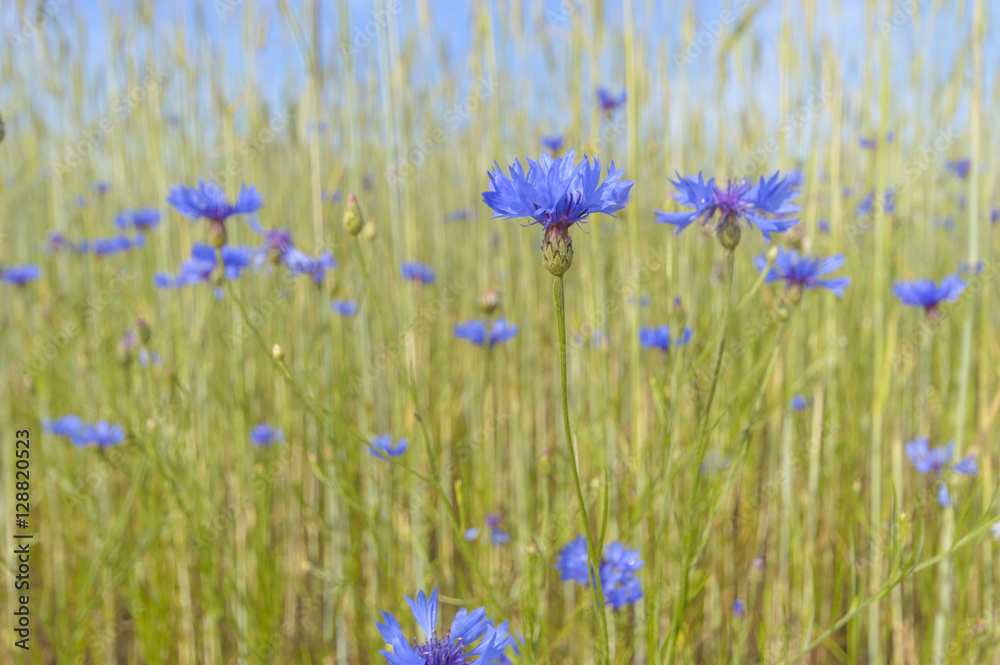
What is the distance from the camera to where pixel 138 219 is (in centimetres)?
173

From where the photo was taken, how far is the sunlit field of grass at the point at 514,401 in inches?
38.4

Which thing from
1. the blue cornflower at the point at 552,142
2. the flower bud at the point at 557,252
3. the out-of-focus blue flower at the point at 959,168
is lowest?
the flower bud at the point at 557,252

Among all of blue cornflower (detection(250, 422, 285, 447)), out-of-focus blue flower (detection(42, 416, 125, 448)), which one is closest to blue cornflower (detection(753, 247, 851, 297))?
blue cornflower (detection(250, 422, 285, 447))

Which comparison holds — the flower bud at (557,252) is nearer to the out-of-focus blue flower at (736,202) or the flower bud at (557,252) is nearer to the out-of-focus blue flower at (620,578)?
the out-of-focus blue flower at (736,202)

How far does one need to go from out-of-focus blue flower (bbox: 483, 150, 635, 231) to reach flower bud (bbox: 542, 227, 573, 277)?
10 mm

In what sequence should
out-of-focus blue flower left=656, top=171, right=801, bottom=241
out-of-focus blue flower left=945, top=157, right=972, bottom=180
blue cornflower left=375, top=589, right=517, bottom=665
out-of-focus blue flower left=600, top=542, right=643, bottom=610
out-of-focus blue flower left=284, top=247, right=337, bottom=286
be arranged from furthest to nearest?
out-of-focus blue flower left=945, top=157, right=972, bottom=180, out-of-focus blue flower left=284, top=247, right=337, bottom=286, out-of-focus blue flower left=600, top=542, right=643, bottom=610, out-of-focus blue flower left=656, top=171, right=801, bottom=241, blue cornflower left=375, top=589, right=517, bottom=665

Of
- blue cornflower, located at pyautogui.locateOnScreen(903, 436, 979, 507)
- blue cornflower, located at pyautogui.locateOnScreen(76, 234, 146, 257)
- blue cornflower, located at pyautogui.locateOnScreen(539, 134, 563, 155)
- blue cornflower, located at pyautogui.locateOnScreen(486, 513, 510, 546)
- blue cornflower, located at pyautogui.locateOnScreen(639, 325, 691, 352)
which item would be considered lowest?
blue cornflower, located at pyautogui.locateOnScreen(486, 513, 510, 546)

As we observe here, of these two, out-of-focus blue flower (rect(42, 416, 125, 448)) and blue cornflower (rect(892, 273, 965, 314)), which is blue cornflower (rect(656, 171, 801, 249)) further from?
out-of-focus blue flower (rect(42, 416, 125, 448))

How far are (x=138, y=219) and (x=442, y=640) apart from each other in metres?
1.64

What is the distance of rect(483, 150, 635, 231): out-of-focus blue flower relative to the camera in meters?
0.49

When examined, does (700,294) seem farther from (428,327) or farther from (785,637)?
(428,327)

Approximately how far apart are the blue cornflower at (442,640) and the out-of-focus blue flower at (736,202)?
0.40 metres

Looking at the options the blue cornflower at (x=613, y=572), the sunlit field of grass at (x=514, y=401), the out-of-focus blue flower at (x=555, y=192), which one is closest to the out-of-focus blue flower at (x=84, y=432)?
the sunlit field of grass at (x=514, y=401)

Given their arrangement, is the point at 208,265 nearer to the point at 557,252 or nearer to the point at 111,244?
the point at 111,244
